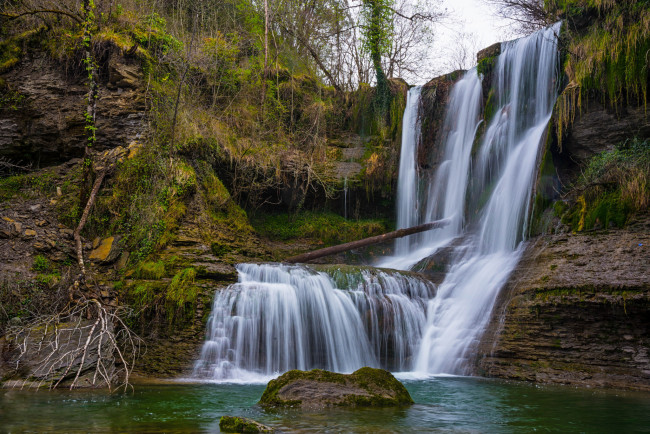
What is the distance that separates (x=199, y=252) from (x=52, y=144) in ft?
17.8

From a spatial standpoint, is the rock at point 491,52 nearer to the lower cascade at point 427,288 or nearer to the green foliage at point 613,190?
the lower cascade at point 427,288

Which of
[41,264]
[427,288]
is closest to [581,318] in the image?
[427,288]

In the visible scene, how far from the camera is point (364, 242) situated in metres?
11.8

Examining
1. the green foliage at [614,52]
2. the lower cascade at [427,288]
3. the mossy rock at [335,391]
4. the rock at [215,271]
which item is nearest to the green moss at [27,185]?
the rock at [215,271]

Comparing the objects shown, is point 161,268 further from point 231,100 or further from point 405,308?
point 231,100

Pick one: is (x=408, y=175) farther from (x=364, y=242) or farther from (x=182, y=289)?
(x=182, y=289)

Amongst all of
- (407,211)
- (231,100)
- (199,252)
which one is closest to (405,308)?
(199,252)

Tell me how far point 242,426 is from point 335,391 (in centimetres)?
156

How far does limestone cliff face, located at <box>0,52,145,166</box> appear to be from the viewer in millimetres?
11258

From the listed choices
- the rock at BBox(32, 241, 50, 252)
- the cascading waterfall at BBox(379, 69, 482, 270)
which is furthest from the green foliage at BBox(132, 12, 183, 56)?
the cascading waterfall at BBox(379, 69, 482, 270)

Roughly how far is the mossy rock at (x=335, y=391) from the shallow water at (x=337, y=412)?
225 mm

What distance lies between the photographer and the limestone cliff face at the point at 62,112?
11.3 m

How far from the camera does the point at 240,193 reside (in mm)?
12875

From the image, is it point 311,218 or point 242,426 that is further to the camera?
point 311,218
